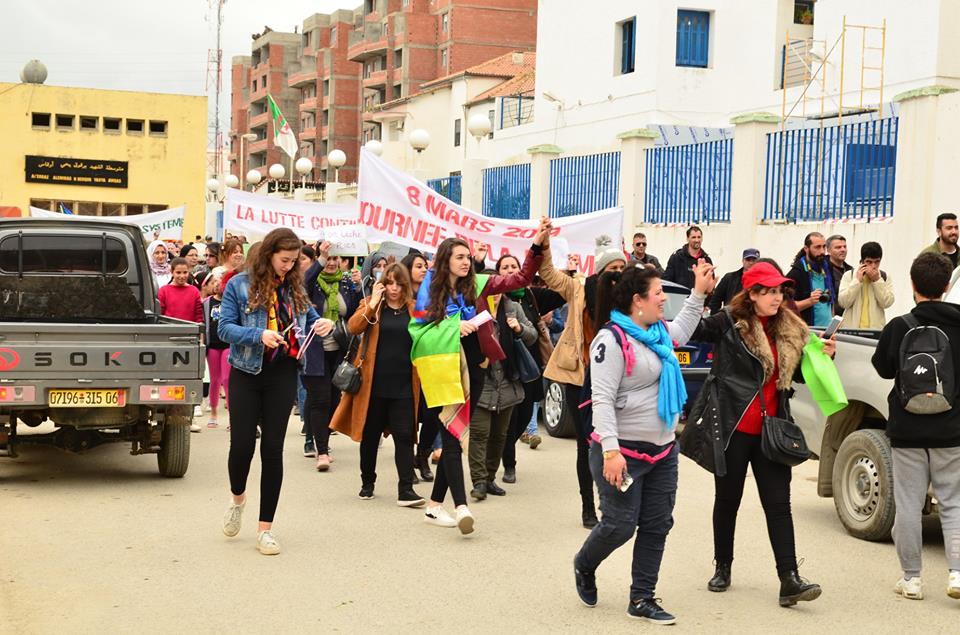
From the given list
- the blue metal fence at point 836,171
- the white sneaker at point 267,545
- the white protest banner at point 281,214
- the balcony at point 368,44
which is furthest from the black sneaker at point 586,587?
the balcony at point 368,44

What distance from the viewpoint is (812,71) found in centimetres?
3173

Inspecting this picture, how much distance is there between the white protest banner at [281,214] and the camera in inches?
843

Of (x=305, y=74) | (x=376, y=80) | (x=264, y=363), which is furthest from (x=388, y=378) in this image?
(x=305, y=74)

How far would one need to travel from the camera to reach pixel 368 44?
282ft

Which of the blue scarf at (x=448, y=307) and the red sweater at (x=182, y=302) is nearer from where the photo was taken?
the blue scarf at (x=448, y=307)

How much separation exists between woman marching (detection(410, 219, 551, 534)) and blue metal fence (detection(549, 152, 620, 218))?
53.0 ft

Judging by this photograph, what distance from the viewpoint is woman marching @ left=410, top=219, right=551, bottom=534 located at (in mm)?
8734

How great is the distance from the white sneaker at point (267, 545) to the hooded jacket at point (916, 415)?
3.57 m

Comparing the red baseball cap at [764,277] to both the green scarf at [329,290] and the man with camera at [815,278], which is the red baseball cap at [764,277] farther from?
the man with camera at [815,278]

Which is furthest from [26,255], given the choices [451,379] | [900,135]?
[900,135]

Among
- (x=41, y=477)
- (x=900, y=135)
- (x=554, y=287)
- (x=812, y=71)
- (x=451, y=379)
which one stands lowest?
(x=41, y=477)

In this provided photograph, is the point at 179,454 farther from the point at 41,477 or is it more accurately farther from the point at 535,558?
the point at 535,558

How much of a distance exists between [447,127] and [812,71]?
102ft

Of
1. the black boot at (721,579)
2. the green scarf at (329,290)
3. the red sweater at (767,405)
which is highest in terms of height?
the green scarf at (329,290)
